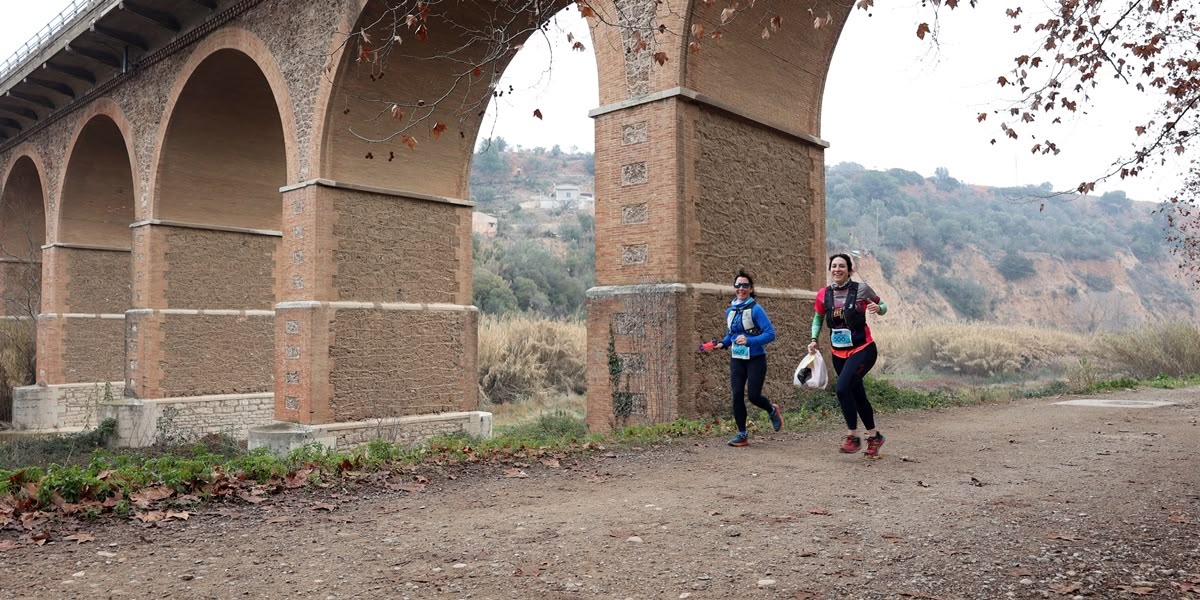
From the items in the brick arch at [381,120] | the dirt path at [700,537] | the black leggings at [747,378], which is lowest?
the dirt path at [700,537]

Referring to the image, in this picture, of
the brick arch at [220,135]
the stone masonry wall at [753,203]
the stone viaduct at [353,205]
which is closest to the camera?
the stone viaduct at [353,205]

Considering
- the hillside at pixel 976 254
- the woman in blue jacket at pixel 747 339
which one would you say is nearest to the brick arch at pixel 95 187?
the woman in blue jacket at pixel 747 339

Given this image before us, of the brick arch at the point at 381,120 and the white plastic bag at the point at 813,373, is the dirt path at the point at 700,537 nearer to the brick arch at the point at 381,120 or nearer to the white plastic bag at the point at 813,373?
the white plastic bag at the point at 813,373

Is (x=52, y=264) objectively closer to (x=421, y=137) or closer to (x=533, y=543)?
(x=421, y=137)

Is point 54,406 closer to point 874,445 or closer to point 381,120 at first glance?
point 381,120

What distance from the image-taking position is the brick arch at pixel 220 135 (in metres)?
14.1

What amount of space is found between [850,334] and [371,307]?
843 cm

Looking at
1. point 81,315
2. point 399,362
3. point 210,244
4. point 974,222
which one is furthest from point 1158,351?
point 974,222

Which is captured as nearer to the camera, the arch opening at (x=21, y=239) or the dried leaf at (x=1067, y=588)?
the dried leaf at (x=1067, y=588)

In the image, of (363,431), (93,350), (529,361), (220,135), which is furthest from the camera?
(529,361)

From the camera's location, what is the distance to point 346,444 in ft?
39.8

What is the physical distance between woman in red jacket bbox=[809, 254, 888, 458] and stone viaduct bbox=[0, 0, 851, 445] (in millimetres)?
2316

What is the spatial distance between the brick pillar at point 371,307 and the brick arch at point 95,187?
9.16 meters

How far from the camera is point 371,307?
41.0ft
